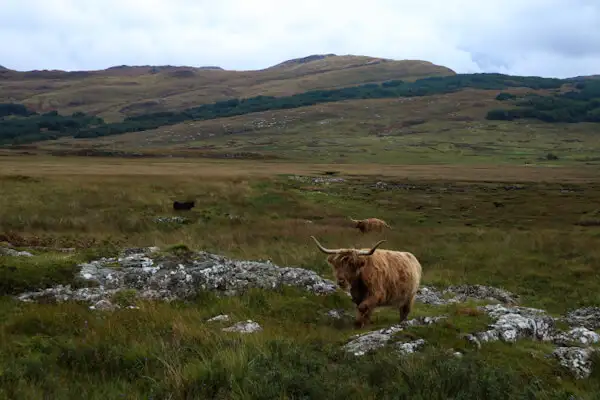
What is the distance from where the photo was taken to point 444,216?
1512 inches

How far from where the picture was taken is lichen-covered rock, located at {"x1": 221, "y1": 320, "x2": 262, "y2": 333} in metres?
8.72

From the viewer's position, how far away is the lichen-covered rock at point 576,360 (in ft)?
23.5

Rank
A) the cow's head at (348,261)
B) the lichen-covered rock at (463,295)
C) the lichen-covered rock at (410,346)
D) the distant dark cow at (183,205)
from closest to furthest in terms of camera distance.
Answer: the lichen-covered rock at (410,346) → the cow's head at (348,261) → the lichen-covered rock at (463,295) → the distant dark cow at (183,205)

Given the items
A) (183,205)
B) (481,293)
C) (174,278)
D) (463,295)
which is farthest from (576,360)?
(183,205)

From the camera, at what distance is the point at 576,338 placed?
31.0 feet

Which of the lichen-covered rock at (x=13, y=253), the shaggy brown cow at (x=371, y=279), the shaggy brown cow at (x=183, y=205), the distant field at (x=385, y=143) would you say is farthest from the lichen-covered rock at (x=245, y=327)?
the distant field at (x=385, y=143)

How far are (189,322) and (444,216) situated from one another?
105 feet

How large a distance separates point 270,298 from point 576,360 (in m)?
6.24

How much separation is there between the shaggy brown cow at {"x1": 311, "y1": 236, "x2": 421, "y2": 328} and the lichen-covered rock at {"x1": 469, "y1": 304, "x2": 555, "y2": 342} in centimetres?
201

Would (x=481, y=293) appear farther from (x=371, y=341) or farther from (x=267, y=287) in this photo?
(x=371, y=341)

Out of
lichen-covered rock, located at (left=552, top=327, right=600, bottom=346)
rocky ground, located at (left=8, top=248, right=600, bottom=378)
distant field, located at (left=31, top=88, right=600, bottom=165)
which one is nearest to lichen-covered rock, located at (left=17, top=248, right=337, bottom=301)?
rocky ground, located at (left=8, top=248, right=600, bottom=378)

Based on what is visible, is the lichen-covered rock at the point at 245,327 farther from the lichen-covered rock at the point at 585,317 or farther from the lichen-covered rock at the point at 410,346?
the lichen-covered rock at the point at 585,317

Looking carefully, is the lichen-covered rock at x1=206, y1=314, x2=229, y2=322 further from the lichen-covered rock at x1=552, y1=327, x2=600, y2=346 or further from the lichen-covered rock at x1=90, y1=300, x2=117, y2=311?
the lichen-covered rock at x1=552, y1=327, x2=600, y2=346

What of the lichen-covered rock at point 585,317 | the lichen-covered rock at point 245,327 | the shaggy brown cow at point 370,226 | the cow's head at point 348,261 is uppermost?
the cow's head at point 348,261
